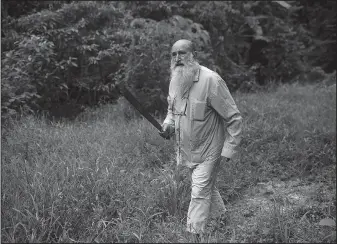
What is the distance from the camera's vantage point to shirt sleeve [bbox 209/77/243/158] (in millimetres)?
3646

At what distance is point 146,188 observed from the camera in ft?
14.8

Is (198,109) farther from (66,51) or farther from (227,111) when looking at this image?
(66,51)

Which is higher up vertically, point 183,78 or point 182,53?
point 182,53

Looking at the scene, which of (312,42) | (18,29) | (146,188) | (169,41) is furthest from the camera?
(312,42)

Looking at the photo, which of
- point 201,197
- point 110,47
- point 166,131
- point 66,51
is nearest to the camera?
point 201,197

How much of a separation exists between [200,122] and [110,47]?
5792 mm

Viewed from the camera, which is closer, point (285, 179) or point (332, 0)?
point (285, 179)

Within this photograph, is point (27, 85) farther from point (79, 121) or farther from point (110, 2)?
point (110, 2)

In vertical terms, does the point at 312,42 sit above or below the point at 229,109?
below

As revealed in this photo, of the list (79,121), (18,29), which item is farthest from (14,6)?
(79,121)

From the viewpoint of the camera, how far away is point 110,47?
9.01 m

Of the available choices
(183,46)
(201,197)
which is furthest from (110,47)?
(201,197)

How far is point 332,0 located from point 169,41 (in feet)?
32.3

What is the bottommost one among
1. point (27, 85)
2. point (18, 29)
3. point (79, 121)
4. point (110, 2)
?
point (79, 121)
